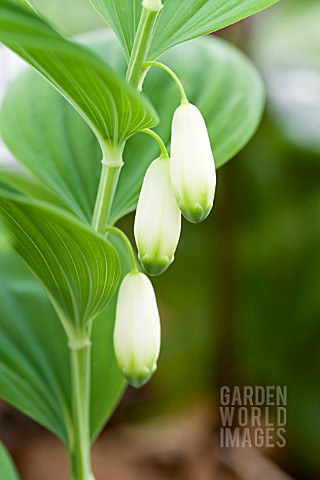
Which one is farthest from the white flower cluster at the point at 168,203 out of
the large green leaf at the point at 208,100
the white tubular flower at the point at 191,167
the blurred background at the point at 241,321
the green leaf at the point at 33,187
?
the blurred background at the point at 241,321

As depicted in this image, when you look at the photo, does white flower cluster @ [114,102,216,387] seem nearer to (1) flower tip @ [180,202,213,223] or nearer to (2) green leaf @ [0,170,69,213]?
(1) flower tip @ [180,202,213,223]

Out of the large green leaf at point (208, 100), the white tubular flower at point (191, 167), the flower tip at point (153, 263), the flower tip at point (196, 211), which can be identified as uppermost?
the large green leaf at point (208, 100)

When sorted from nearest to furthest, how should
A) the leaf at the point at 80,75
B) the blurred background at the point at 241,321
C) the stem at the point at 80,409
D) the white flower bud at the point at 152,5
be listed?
the leaf at the point at 80,75 → the white flower bud at the point at 152,5 → the stem at the point at 80,409 → the blurred background at the point at 241,321

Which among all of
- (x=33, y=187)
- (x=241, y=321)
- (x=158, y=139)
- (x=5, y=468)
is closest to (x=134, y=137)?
(x=158, y=139)

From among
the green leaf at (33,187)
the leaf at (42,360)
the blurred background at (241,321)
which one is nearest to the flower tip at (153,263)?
the leaf at (42,360)

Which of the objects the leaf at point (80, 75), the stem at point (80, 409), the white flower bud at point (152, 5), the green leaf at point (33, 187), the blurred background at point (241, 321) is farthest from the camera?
the blurred background at point (241, 321)

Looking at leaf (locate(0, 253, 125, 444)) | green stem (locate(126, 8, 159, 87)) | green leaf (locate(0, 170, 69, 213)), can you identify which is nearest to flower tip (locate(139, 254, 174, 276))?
green stem (locate(126, 8, 159, 87))

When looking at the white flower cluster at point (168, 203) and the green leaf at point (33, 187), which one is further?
the green leaf at point (33, 187)

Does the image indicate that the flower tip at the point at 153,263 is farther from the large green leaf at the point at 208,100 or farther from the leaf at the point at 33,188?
the leaf at the point at 33,188

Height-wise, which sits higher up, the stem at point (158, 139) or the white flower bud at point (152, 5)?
the white flower bud at point (152, 5)
